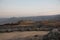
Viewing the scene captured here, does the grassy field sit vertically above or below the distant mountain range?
below

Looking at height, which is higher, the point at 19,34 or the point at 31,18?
the point at 31,18

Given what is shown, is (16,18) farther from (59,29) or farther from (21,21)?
(59,29)

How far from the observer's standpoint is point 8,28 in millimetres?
2137

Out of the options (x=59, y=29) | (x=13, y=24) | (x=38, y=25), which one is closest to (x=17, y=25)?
(x=13, y=24)

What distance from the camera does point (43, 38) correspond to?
6.36 ft

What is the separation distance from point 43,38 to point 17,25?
1.78ft

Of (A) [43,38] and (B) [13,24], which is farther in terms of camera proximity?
(B) [13,24]

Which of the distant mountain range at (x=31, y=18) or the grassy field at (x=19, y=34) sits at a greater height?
the distant mountain range at (x=31, y=18)

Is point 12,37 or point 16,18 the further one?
point 16,18

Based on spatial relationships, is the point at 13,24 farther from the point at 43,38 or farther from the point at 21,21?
the point at 43,38
